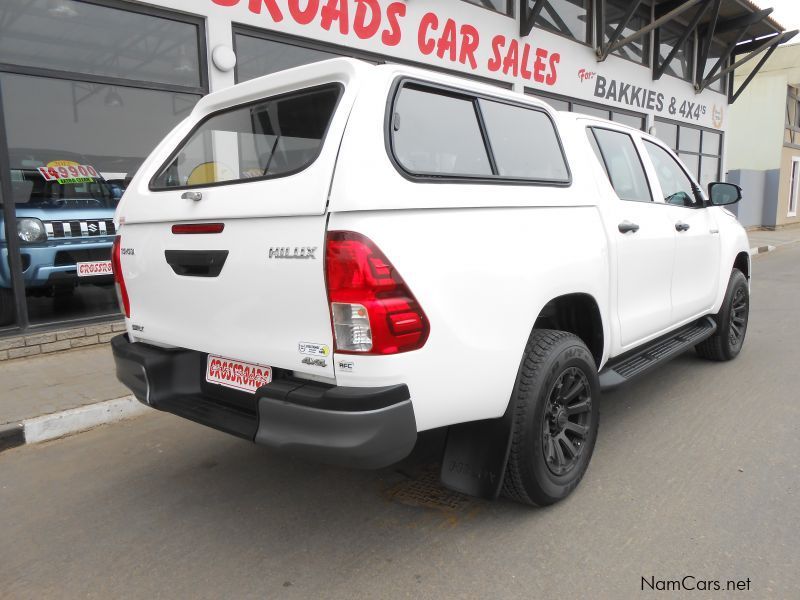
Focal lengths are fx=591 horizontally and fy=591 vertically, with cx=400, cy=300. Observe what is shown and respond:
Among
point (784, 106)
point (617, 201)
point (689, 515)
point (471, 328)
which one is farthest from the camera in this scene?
point (784, 106)

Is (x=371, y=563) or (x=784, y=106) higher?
(x=784, y=106)

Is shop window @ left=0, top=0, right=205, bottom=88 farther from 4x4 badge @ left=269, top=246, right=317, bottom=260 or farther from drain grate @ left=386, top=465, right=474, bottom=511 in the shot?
drain grate @ left=386, top=465, right=474, bottom=511

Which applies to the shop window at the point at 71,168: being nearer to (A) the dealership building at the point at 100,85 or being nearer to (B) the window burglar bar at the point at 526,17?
(A) the dealership building at the point at 100,85

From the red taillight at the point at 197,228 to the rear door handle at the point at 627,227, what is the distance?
2.13 m

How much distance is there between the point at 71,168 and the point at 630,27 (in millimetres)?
12303

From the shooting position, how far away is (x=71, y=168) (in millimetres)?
5727

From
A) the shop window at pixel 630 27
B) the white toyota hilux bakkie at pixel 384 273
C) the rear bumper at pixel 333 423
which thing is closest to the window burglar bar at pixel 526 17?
the shop window at pixel 630 27

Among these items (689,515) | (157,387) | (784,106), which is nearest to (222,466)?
(157,387)

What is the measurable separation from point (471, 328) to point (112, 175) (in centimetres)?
506

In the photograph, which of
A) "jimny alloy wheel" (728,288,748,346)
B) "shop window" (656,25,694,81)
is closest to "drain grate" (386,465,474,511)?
"jimny alloy wheel" (728,288,748,346)

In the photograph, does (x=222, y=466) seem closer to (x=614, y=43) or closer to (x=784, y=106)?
(x=614, y=43)

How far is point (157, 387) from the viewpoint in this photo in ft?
8.95

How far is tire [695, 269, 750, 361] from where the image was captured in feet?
16.2

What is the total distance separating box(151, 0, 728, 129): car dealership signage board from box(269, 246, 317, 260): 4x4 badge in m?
4.87
